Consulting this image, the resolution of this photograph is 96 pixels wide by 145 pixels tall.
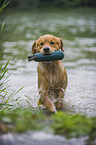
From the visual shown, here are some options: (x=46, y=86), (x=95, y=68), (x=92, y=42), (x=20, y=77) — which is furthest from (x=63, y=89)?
(x=92, y=42)

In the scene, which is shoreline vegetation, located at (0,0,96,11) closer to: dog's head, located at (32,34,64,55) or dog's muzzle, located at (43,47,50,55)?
dog's head, located at (32,34,64,55)

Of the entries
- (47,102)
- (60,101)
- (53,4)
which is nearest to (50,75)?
(47,102)

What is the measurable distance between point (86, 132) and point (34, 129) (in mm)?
388

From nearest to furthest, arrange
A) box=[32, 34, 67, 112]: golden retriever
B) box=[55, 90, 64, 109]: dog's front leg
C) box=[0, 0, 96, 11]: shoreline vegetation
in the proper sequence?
box=[32, 34, 67, 112]: golden retriever
box=[55, 90, 64, 109]: dog's front leg
box=[0, 0, 96, 11]: shoreline vegetation

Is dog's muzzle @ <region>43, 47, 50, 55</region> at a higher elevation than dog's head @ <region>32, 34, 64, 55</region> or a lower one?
lower

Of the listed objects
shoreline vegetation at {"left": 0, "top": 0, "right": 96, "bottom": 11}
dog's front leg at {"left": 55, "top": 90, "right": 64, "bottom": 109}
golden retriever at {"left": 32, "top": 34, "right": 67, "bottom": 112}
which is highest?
shoreline vegetation at {"left": 0, "top": 0, "right": 96, "bottom": 11}

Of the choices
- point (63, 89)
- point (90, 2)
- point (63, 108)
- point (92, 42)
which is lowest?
point (63, 108)

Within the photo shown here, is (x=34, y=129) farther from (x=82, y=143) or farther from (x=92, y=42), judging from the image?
(x=92, y=42)

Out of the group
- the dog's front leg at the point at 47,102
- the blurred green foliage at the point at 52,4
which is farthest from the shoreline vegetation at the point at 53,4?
the dog's front leg at the point at 47,102

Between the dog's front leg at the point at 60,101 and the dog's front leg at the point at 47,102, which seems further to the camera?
the dog's front leg at the point at 60,101

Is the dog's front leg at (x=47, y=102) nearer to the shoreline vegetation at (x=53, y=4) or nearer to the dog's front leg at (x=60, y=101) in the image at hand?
the dog's front leg at (x=60, y=101)

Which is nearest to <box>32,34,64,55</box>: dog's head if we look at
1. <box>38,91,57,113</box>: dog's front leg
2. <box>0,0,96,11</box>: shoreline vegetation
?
<box>38,91,57,113</box>: dog's front leg

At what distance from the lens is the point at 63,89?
4617 mm

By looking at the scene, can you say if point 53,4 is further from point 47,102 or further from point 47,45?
point 47,102
